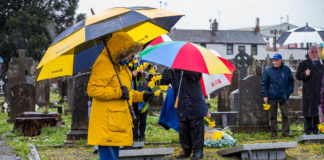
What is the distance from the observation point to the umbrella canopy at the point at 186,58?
5.88m

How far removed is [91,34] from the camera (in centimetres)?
431

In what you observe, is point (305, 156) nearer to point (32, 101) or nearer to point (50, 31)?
point (32, 101)

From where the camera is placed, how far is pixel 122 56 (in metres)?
4.53

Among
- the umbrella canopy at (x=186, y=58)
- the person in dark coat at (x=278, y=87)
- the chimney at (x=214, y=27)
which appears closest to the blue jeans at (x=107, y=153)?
the umbrella canopy at (x=186, y=58)

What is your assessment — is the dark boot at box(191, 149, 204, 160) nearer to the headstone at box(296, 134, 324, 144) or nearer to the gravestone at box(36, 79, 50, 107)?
the headstone at box(296, 134, 324, 144)

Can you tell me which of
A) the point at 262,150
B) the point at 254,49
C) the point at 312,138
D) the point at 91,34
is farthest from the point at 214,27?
the point at 91,34

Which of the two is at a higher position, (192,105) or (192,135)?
(192,105)

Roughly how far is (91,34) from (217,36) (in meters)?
58.1

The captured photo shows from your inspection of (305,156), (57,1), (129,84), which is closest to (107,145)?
(129,84)

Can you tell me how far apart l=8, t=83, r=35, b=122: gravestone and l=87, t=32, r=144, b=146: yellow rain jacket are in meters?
8.20

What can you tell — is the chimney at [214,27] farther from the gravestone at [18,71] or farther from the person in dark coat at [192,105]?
the person in dark coat at [192,105]

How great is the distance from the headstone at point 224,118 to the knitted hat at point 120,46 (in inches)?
276

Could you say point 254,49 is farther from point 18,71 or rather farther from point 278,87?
point 278,87

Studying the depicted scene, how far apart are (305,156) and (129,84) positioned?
3.92 m
